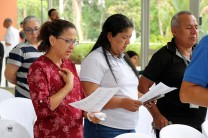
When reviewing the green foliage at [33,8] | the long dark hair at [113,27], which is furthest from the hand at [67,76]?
the green foliage at [33,8]

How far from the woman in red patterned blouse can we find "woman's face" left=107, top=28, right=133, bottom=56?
307 mm

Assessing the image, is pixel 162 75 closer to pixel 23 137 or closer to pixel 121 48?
pixel 121 48

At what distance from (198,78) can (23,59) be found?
260cm

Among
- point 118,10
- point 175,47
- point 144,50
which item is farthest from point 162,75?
point 118,10

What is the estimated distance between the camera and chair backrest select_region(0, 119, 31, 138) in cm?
298

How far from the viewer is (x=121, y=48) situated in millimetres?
2953

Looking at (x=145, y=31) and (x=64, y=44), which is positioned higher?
(x=64, y=44)

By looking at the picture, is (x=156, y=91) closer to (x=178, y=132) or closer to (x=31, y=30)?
(x=178, y=132)

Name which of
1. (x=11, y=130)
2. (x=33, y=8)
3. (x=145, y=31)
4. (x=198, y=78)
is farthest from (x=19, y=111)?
(x=33, y=8)

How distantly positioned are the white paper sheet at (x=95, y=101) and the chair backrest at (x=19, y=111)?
128 centimetres

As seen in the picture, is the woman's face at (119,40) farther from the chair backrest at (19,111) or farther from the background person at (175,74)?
the chair backrest at (19,111)

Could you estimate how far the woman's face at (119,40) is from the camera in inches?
115

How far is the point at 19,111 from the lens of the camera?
12.3ft

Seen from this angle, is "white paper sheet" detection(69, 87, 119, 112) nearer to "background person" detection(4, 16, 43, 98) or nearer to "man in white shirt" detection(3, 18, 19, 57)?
"background person" detection(4, 16, 43, 98)
